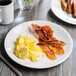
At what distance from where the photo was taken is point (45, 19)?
1.35m

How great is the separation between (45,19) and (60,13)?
0.36 feet

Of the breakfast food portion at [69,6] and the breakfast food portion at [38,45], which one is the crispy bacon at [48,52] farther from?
the breakfast food portion at [69,6]

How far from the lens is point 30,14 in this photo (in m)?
1.39

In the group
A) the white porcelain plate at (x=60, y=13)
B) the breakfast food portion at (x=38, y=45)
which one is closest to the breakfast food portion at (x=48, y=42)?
the breakfast food portion at (x=38, y=45)

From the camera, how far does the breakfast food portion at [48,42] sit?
3.49 feet

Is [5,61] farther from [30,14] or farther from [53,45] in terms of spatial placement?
[30,14]

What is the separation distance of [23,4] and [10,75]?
1.94 ft

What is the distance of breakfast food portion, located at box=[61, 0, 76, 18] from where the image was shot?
1377mm

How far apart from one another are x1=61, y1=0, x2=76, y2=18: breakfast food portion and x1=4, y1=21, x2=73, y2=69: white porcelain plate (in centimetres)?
21

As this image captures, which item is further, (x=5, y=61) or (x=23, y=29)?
(x=23, y=29)

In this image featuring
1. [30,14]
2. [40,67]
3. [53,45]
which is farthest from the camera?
[30,14]

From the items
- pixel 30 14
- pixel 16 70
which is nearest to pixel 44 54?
pixel 16 70

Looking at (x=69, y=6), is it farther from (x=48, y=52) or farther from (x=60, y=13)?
(x=48, y=52)

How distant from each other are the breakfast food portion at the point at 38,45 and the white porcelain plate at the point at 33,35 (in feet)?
0.07
